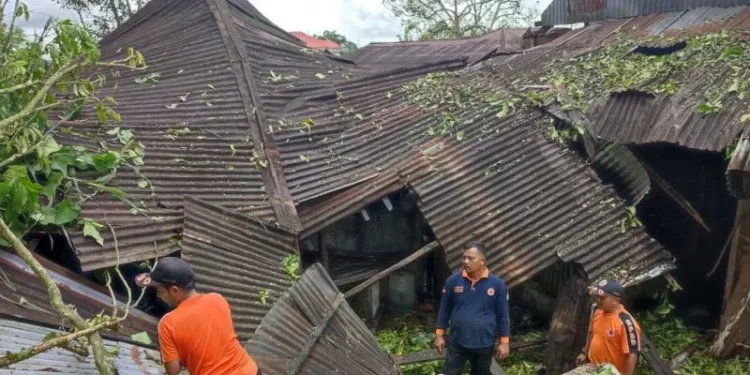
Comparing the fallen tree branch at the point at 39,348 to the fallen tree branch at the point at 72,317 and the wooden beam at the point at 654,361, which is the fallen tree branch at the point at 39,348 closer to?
the fallen tree branch at the point at 72,317

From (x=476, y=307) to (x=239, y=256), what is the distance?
254 cm

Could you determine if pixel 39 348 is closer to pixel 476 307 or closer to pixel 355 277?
pixel 476 307

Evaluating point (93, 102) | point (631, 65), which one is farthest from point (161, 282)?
point (631, 65)

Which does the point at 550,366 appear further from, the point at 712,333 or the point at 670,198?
the point at 670,198

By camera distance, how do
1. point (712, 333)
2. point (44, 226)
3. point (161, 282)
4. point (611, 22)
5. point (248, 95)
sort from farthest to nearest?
point (611, 22)
point (248, 95)
point (712, 333)
point (44, 226)
point (161, 282)

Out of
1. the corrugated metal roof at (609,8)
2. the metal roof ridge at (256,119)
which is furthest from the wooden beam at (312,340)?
the corrugated metal roof at (609,8)

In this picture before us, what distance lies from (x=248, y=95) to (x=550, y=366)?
18.8 feet

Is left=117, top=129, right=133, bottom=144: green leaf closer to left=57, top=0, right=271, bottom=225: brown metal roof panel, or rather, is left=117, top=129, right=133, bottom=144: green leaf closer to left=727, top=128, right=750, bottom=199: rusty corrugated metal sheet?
left=57, top=0, right=271, bottom=225: brown metal roof panel

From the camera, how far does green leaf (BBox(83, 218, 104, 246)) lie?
5.24 meters

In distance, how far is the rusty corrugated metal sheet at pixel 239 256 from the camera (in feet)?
18.3

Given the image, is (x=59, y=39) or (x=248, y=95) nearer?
(x=59, y=39)

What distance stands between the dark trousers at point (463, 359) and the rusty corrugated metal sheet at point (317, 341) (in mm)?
631

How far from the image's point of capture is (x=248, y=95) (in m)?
9.05

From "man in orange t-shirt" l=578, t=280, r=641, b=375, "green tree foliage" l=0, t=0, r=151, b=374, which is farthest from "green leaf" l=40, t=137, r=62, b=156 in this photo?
"man in orange t-shirt" l=578, t=280, r=641, b=375
